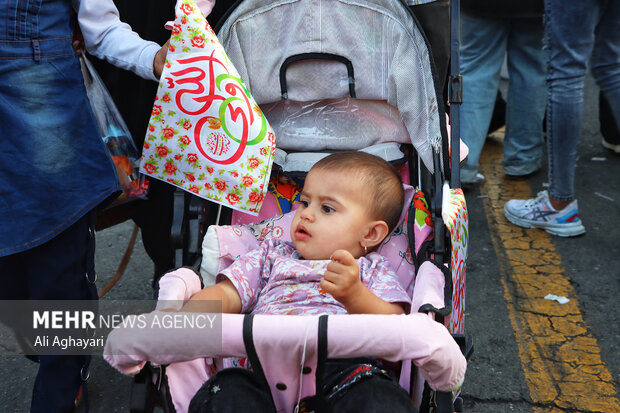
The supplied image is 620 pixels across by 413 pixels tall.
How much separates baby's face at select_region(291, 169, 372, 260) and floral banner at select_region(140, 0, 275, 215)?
0.24 metres

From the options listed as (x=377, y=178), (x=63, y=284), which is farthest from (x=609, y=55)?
(x=63, y=284)

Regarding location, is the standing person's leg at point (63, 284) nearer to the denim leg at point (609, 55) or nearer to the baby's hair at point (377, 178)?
the baby's hair at point (377, 178)

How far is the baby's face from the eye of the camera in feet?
7.04

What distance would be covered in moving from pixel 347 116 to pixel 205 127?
626mm

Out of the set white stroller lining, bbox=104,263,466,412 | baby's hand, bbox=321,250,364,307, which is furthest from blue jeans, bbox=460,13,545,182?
white stroller lining, bbox=104,263,466,412

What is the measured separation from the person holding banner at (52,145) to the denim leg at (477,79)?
264 centimetres

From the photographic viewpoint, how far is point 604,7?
11.7 ft

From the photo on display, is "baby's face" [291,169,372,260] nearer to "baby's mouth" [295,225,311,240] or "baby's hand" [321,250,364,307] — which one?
"baby's mouth" [295,225,311,240]

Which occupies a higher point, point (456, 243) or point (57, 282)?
point (456, 243)

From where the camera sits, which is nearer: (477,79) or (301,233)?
(301,233)

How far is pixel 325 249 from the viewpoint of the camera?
2146mm

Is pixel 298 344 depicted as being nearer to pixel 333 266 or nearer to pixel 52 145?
pixel 333 266

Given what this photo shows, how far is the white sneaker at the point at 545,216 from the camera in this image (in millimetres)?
3893

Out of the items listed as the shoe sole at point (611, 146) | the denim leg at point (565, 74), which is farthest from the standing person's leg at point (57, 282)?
the shoe sole at point (611, 146)
